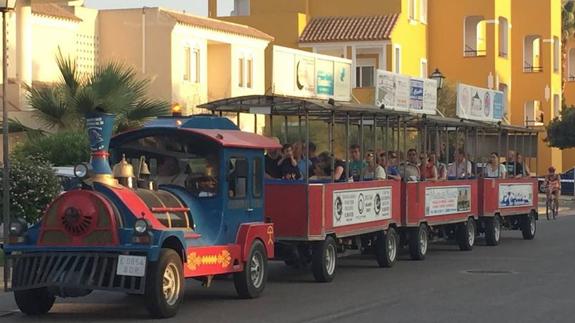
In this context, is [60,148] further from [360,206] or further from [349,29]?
[349,29]

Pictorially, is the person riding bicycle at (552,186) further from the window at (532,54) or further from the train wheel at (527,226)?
the window at (532,54)

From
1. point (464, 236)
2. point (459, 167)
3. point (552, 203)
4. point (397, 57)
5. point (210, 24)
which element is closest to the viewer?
point (464, 236)

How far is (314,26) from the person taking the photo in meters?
52.6

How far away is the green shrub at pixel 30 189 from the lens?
770 inches

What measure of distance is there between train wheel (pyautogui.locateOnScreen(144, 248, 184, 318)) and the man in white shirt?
41.6 ft

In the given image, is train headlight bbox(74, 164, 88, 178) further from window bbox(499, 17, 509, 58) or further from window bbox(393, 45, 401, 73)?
window bbox(499, 17, 509, 58)

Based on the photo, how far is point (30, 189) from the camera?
19.6m

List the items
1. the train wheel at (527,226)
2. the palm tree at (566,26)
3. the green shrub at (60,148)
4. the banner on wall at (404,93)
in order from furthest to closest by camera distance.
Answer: the palm tree at (566,26) < the train wheel at (527,226) < the green shrub at (60,148) < the banner on wall at (404,93)

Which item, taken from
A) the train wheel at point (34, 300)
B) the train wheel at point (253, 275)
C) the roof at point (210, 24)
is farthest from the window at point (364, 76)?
the train wheel at point (34, 300)

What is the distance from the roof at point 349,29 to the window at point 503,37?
10023 mm

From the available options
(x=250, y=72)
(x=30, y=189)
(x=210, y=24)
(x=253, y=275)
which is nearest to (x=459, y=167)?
(x=30, y=189)

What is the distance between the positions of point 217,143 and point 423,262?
771 centimetres

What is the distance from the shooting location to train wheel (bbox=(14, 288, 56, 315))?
1331cm

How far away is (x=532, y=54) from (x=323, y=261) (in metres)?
50.0
